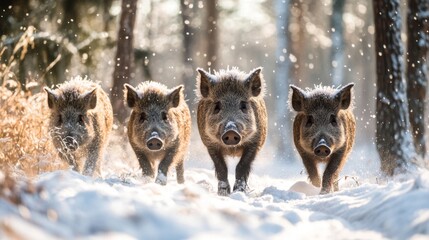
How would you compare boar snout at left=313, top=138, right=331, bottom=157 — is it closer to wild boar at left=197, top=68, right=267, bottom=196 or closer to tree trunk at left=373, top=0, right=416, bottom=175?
wild boar at left=197, top=68, right=267, bottom=196

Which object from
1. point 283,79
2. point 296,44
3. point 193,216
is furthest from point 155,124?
point 296,44

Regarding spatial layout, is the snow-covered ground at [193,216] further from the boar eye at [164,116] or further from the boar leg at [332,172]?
the boar eye at [164,116]

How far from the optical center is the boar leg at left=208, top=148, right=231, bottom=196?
9242 mm

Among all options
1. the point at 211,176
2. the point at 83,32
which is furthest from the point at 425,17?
the point at 83,32

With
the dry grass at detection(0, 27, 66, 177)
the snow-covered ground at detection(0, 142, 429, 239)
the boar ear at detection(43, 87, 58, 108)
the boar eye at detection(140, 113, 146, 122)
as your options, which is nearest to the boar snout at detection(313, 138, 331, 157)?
the snow-covered ground at detection(0, 142, 429, 239)

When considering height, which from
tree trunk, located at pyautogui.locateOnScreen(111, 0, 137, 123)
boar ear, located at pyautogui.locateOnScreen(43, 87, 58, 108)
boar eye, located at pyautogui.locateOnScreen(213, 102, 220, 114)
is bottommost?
boar eye, located at pyautogui.locateOnScreen(213, 102, 220, 114)

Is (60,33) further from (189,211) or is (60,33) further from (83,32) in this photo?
(189,211)

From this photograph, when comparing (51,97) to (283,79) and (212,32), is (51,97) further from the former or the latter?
(212,32)

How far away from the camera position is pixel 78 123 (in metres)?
10.1

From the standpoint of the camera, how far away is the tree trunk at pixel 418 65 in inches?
528

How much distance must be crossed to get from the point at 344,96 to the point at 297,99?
2.12 ft

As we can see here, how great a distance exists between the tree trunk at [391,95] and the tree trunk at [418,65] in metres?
1.27

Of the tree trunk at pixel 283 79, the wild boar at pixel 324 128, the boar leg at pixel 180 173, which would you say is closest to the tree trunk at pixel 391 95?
the wild boar at pixel 324 128

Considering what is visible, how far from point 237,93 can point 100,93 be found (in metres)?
2.42
